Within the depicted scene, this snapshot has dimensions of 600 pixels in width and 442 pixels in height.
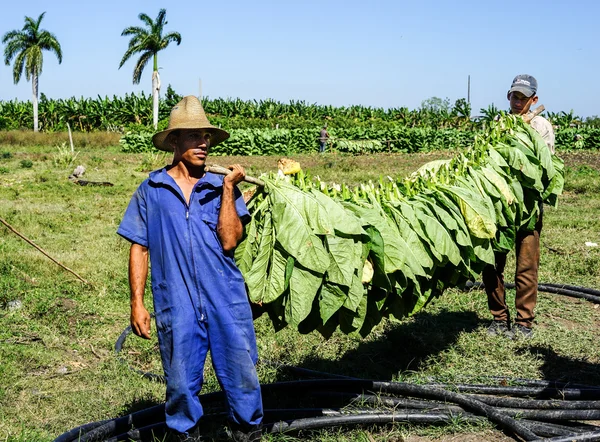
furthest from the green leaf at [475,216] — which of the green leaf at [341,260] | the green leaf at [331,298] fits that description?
the green leaf at [331,298]

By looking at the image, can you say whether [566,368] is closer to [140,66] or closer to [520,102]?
[520,102]

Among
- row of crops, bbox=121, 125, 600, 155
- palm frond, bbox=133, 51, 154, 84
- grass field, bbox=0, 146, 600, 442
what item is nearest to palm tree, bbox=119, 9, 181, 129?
palm frond, bbox=133, 51, 154, 84

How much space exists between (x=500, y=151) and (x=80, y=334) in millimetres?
3367

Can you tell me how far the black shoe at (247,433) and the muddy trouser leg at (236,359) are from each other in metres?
0.02

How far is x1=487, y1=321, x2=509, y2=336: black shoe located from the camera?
16.3 ft

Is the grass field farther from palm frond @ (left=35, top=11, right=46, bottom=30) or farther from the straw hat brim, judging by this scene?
palm frond @ (left=35, top=11, right=46, bottom=30)

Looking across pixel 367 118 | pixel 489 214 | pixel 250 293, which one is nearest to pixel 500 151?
pixel 489 214

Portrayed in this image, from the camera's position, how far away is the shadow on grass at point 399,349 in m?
4.46

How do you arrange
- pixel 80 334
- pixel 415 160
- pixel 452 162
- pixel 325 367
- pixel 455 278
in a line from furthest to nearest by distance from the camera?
pixel 415 160, pixel 80 334, pixel 325 367, pixel 452 162, pixel 455 278

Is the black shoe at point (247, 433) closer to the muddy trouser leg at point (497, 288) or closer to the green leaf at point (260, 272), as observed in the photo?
the green leaf at point (260, 272)

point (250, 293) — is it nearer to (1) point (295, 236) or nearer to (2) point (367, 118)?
(1) point (295, 236)

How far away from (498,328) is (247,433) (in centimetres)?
269

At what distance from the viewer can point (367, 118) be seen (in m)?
35.5

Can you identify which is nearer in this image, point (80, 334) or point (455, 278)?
point (455, 278)
